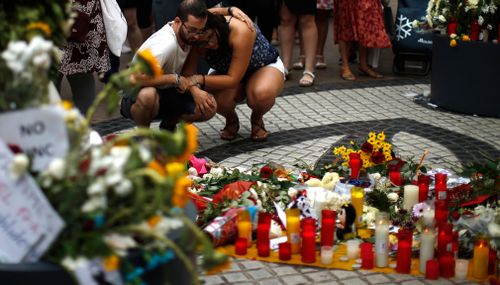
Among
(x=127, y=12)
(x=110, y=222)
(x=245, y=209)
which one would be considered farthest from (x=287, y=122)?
(x=110, y=222)

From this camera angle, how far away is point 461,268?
13.0 feet

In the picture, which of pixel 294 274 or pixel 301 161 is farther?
pixel 301 161

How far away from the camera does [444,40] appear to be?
7.50m

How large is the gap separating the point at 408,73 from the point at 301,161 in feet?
13.1

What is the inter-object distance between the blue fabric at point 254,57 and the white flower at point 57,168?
3.77m

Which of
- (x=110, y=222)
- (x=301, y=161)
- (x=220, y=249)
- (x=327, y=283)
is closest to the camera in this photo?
(x=110, y=222)

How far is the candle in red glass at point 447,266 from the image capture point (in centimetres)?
394

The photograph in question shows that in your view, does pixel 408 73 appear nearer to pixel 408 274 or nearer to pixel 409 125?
pixel 409 125

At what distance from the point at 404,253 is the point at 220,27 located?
243 cm

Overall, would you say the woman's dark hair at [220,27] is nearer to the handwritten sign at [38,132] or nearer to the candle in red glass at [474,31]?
the candle in red glass at [474,31]

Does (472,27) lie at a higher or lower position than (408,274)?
higher

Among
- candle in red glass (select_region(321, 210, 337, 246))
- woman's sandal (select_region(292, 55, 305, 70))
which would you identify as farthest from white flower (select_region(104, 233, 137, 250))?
woman's sandal (select_region(292, 55, 305, 70))

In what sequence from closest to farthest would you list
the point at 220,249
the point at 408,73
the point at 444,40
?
Answer: the point at 220,249 → the point at 444,40 → the point at 408,73

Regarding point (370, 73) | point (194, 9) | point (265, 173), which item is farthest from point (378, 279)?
point (370, 73)
